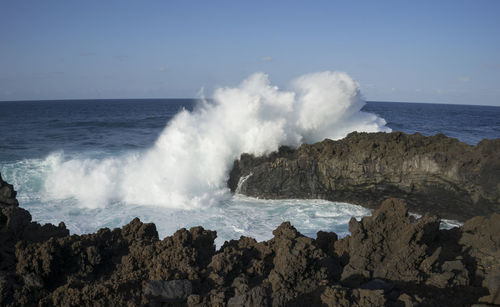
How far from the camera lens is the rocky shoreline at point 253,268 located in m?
2.72

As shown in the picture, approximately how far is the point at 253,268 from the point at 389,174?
786cm

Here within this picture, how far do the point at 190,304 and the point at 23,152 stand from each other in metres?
20.9

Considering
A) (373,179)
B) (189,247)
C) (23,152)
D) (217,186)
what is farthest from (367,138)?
(23,152)

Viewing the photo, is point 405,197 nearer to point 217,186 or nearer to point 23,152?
point 217,186

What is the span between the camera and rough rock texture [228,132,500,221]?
949 centimetres

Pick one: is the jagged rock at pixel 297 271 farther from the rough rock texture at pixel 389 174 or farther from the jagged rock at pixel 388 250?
the rough rock texture at pixel 389 174

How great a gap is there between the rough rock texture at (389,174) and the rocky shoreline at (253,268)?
5.64m

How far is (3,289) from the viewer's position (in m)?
2.66

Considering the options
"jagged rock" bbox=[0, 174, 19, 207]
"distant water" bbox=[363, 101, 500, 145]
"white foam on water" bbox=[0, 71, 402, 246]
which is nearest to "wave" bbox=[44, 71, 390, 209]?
"white foam on water" bbox=[0, 71, 402, 246]

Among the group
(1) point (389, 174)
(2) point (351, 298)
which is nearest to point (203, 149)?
(1) point (389, 174)

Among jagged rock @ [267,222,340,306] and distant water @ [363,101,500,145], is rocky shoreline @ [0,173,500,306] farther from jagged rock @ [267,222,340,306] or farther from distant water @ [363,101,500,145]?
distant water @ [363,101,500,145]

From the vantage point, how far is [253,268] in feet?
11.6

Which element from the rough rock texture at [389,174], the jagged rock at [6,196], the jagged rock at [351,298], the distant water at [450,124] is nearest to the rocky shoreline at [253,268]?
the jagged rock at [351,298]

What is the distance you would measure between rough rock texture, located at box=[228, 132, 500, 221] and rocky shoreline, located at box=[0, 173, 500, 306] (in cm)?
564
